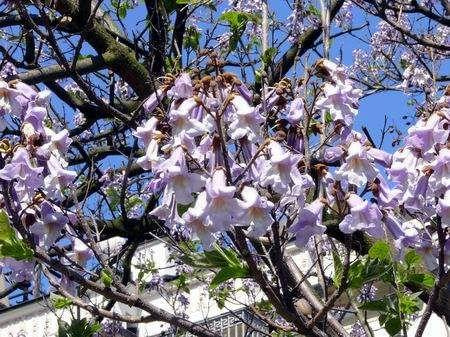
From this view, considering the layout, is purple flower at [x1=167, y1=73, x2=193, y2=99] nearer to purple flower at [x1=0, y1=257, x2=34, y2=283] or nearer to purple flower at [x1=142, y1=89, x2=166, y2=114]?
purple flower at [x1=142, y1=89, x2=166, y2=114]

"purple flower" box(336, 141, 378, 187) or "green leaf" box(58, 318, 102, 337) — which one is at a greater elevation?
"purple flower" box(336, 141, 378, 187)

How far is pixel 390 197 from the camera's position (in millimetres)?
2523

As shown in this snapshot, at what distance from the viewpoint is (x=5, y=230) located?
258cm

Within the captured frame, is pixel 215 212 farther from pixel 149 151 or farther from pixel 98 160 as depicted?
pixel 98 160

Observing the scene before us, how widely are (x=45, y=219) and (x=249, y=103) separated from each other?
76cm

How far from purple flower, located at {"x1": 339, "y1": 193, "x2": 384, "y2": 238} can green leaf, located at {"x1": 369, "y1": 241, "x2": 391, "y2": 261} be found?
0.07 m

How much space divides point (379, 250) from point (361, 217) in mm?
173

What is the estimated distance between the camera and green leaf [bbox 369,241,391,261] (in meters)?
2.51

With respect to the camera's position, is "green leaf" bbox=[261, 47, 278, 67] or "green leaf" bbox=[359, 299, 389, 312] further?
"green leaf" bbox=[261, 47, 278, 67]

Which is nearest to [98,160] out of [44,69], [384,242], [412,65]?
[44,69]

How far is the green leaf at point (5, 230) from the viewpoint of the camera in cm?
257

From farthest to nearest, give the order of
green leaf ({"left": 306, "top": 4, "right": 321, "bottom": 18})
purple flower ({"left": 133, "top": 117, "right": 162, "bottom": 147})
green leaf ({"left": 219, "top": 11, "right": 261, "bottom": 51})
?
1. green leaf ({"left": 306, "top": 4, "right": 321, "bottom": 18})
2. green leaf ({"left": 219, "top": 11, "right": 261, "bottom": 51})
3. purple flower ({"left": 133, "top": 117, "right": 162, "bottom": 147})

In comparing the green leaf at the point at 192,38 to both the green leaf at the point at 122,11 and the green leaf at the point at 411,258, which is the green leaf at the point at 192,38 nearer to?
the green leaf at the point at 122,11

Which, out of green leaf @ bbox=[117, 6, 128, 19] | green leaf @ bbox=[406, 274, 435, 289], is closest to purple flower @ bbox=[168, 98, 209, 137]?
green leaf @ bbox=[406, 274, 435, 289]
